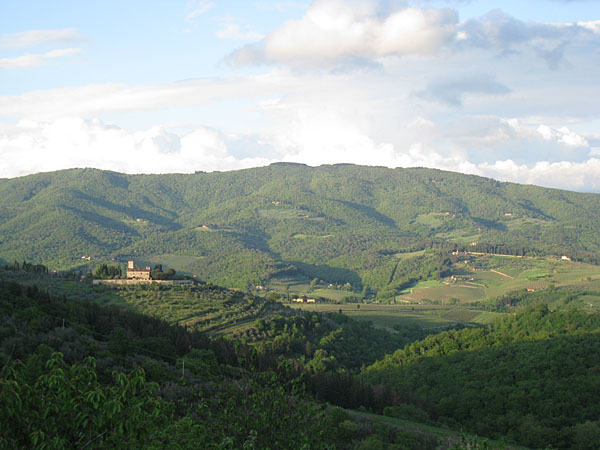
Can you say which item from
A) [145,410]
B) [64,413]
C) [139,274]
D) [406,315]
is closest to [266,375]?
[145,410]

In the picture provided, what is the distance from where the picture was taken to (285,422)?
763 inches

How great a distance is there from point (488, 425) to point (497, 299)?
14598 centimetres

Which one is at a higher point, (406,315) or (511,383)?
(511,383)

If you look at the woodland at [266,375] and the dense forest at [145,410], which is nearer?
the dense forest at [145,410]

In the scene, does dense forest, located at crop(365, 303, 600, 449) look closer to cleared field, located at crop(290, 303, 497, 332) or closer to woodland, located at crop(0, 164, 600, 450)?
woodland, located at crop(0, 164, 600, 450)

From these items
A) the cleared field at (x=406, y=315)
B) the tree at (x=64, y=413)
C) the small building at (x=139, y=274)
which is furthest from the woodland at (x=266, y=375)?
the small building at (x=139, y=274)

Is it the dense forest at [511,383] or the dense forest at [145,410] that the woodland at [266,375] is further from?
the dense forest at [511,383]

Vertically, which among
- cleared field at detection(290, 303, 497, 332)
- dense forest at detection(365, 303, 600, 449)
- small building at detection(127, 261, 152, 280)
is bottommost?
cleared field at detection(290, 303, 497, 332)

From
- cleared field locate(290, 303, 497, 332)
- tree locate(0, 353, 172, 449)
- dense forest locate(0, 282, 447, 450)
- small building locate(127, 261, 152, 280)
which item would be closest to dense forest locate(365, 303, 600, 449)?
dense forest locate(0, 282, 447, 450)

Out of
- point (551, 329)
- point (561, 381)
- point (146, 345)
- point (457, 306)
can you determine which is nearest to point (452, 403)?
point (561, 381)

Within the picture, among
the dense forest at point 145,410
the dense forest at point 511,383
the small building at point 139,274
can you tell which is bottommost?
the dense forest at point 511,383

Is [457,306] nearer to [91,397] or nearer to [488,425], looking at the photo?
[488,425]

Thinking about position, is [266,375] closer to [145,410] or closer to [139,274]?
[145,410]

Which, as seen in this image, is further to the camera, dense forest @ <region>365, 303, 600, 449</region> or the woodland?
dense forest @ <region>365, 303, 600, 449</region>
